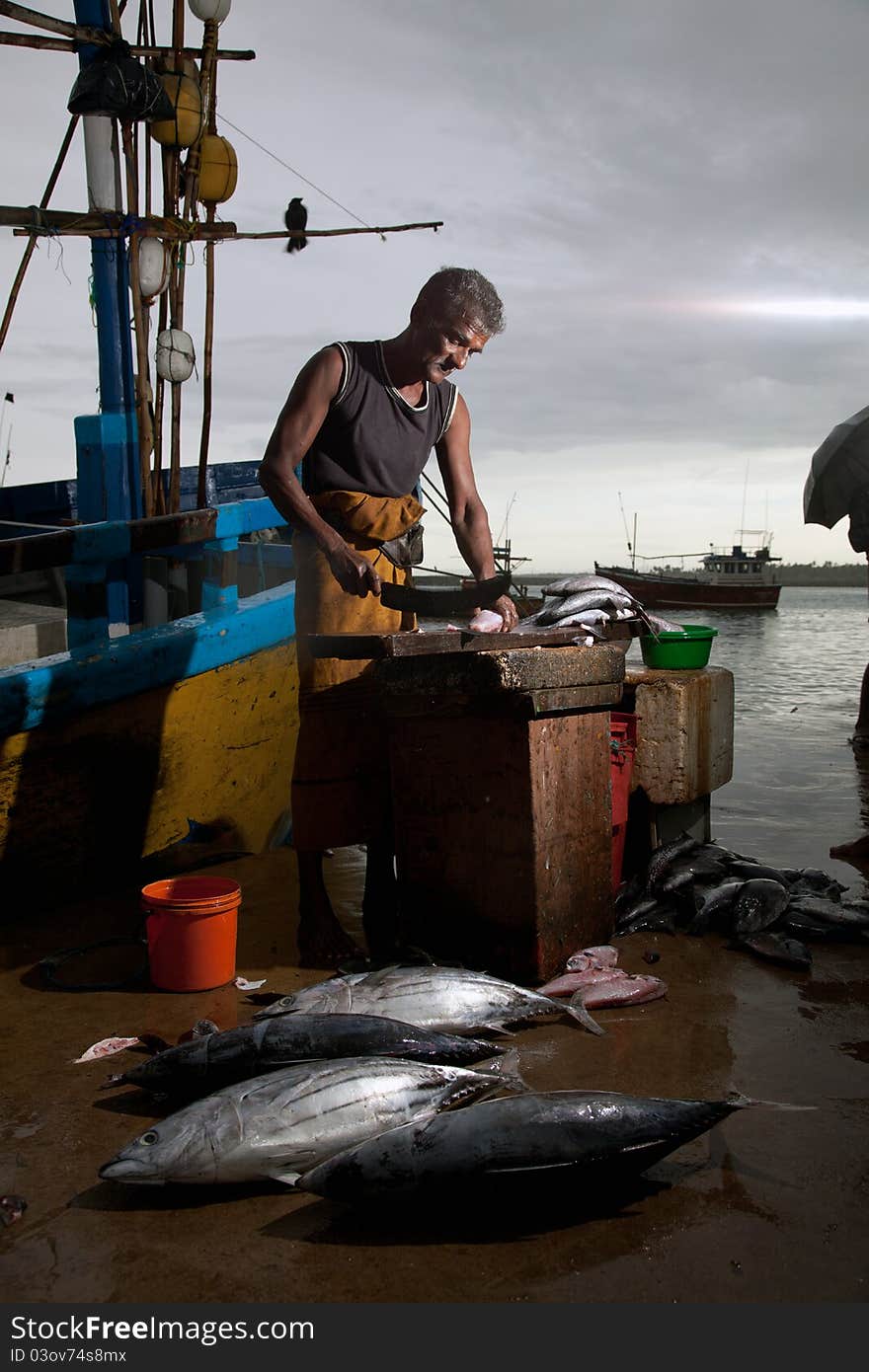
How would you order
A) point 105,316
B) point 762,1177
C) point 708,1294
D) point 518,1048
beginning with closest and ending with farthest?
1. point 708,1294
2. point 762,1177
3. point 518,1048
4. point 105,316

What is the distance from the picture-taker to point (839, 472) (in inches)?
286

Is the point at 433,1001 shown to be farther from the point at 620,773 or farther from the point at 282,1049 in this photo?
the point at 620,773

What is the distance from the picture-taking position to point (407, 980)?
3.33m

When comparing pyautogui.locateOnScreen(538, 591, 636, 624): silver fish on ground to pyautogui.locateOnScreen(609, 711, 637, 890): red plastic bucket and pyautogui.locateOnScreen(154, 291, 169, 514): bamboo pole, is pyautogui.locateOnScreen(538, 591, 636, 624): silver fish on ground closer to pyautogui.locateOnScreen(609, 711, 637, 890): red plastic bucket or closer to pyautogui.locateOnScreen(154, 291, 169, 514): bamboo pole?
pyautogui.locateOnScreen(609, 711, 637, 890): red plastic bucket

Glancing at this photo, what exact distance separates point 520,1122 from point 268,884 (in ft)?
9.91

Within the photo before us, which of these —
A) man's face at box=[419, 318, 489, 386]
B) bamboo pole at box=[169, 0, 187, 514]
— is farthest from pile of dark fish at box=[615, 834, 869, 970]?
bamboo pole at box=[169, 0, 187, 514]

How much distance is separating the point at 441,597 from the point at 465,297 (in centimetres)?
118

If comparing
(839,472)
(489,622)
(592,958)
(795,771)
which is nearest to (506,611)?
(489,622)

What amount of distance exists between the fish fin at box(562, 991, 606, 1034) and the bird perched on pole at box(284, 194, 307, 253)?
602 inches

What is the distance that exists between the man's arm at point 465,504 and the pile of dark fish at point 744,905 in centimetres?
138

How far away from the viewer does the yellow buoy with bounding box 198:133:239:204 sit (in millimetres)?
9875

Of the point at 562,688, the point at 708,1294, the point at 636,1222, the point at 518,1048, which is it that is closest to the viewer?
the point at 708,1294

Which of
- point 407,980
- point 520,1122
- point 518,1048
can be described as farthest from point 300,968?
point 520,1122

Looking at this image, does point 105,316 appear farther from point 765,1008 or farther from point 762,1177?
point 762,1177
